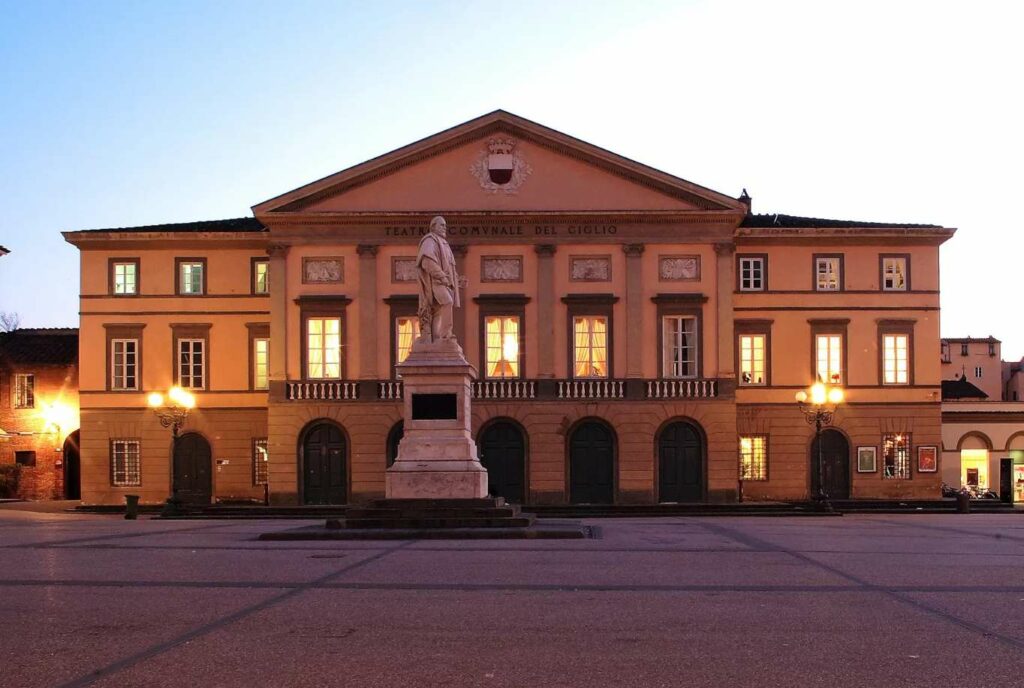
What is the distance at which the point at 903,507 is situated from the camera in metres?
41.1

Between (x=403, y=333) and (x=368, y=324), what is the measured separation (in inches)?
51.7

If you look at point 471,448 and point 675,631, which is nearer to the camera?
point 675,631

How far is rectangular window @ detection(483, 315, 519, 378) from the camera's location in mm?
42031

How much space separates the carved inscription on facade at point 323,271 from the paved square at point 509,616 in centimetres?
2385

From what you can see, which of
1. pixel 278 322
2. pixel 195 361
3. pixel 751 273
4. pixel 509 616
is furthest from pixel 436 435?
pixel 751 273

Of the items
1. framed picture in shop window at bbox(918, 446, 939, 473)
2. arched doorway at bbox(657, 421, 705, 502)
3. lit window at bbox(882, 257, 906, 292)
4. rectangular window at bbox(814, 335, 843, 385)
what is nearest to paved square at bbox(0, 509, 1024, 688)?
arched doorway at bbox(657, 421, 705, 502)

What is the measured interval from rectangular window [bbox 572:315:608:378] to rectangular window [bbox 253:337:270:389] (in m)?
12.1

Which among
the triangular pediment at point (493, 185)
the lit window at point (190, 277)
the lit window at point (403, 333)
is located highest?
the triangular pediment at point (493, 185)

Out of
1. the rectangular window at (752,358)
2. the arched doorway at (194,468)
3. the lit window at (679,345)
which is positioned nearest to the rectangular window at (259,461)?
the arched doorway at (194,468)

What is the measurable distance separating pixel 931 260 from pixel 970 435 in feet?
43.4

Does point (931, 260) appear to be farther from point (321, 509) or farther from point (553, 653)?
point (553, 653)

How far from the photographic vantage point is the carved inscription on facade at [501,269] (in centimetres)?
4206

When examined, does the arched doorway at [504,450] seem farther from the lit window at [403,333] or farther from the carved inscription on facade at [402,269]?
the carved inscription on facade at [402,269]

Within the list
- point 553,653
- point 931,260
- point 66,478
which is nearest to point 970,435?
point 931,260
